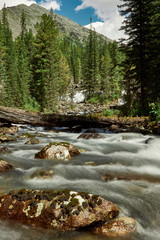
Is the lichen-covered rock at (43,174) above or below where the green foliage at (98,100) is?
below

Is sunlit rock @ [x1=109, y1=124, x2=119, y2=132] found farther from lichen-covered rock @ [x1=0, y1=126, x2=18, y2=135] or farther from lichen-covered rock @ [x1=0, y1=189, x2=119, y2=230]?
lichen-covered rock @ [x1=0, y1=189, x2=119, y2=230]

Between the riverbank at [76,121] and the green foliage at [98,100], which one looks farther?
the green foliage at [98,100]

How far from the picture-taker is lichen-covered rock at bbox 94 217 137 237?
7.63 feet

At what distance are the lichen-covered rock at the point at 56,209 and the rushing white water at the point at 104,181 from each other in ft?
0.37

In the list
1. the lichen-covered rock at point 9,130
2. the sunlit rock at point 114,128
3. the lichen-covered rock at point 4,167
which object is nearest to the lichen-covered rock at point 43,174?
the lichen-covered rock at point 4,167

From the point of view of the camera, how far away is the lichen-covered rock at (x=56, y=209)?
7.91ft

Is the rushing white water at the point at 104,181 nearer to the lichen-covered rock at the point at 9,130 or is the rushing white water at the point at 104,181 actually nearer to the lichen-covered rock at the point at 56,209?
the lichen-covered rock at the point at 56,209

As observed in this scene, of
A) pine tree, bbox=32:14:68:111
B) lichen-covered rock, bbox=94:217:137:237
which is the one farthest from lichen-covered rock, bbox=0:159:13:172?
pine tree, bbox=32:14:68:111

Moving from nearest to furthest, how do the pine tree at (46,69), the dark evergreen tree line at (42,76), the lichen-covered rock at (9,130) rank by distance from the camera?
the lichen-covered rock at (9,130), the pine tree at (46,69), the dark evergreen tree line at (42,76)

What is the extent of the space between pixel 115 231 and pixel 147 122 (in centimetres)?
1022

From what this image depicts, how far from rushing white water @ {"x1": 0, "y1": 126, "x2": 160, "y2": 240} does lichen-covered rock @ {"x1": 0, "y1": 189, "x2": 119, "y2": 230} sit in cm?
11

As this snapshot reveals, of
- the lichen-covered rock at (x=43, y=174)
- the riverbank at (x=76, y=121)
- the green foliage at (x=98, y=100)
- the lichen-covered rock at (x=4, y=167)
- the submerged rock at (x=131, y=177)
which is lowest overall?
the submerged rock at (x=131, y=177)

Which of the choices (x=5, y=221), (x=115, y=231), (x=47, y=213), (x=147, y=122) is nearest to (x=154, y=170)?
(x=115, y=231)

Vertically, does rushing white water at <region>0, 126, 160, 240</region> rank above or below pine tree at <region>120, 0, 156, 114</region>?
below
